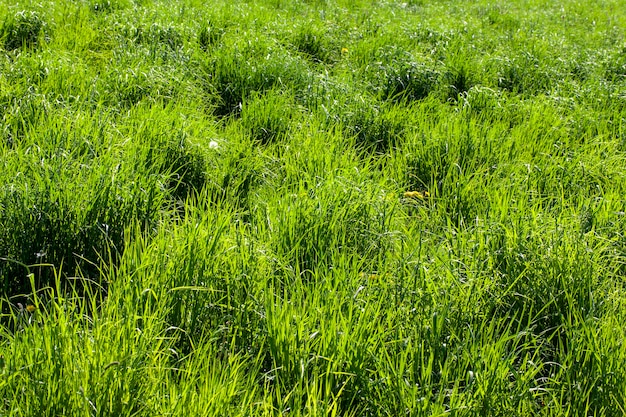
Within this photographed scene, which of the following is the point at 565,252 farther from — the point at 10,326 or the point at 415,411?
the point at 10,326

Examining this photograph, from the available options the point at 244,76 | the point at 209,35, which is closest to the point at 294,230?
the point at 244,76

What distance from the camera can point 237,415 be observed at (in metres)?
1.80

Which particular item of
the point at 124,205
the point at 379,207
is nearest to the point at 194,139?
the point at 124,205

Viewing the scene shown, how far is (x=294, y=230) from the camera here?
268cm

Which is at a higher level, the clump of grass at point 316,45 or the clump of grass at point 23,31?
the clump of grass at point 316,45

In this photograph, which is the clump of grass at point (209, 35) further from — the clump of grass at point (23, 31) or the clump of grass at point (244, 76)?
the clump of grass at point (23, 31)

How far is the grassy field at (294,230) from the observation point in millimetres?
1967

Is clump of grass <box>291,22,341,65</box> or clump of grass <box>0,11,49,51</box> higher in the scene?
clump of grass <box>291,22,341,65</box>

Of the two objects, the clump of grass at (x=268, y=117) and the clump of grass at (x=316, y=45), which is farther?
the clump of grass at (x=316, y=45)

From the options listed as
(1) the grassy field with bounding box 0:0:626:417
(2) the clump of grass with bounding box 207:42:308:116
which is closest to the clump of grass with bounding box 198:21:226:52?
(1) the grassy field with bounding box 0:0:626:417

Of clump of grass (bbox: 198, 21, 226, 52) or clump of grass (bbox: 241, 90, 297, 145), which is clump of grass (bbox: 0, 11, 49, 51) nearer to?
clump of grass (bbox: 198, 21, 226, 52)

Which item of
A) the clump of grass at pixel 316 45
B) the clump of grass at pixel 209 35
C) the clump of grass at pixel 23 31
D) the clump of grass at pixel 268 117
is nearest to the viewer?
the clump of grass at pixel 268 117

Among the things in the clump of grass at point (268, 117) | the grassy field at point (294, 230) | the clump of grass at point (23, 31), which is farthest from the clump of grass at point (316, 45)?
the clump of grass at point (23, 31)

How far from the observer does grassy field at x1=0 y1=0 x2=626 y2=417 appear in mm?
1967
